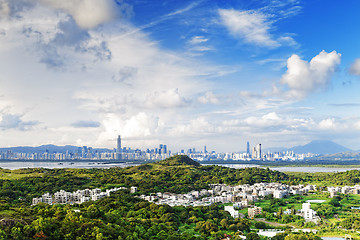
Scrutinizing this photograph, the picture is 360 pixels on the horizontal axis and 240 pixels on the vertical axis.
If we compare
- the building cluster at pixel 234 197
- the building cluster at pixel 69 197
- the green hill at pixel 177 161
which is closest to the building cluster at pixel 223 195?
the building cluster at pixel 234 197

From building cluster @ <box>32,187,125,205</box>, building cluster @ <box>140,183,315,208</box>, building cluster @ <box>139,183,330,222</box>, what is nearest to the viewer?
building cluster @ <box>139,183,330,222</box>

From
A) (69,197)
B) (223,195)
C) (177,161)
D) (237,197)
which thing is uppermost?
(177,161)

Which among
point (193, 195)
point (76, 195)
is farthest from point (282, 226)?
point (76, 195)

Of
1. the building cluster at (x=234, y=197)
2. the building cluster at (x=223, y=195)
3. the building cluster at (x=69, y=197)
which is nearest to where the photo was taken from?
the building cluster at (x=234, y=197)

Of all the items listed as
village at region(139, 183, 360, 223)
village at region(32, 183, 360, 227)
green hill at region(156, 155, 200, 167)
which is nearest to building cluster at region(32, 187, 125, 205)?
village at region(32, 183, 360, 227)

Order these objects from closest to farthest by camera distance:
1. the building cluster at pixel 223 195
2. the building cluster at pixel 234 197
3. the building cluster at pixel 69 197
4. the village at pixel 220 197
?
the building cluster at pixel 234 197 < the village at pixel 220 197 < the building cluster at pixel 69 197 < the building cluster at pixel 223 195

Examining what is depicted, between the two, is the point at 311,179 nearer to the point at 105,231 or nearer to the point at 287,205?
the point at 287,205

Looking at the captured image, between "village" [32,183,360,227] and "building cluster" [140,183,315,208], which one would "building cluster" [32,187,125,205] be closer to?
"village" [32,183,360,227]

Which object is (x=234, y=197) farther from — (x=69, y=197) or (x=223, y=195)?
(x=69, y=197)

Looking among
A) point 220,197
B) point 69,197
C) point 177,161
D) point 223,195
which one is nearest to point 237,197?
point 223,195

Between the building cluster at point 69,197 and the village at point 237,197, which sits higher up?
the building cluster at point 69,197

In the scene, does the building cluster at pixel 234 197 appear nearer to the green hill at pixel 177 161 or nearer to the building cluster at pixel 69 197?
the building cluster at pixel 69 197
